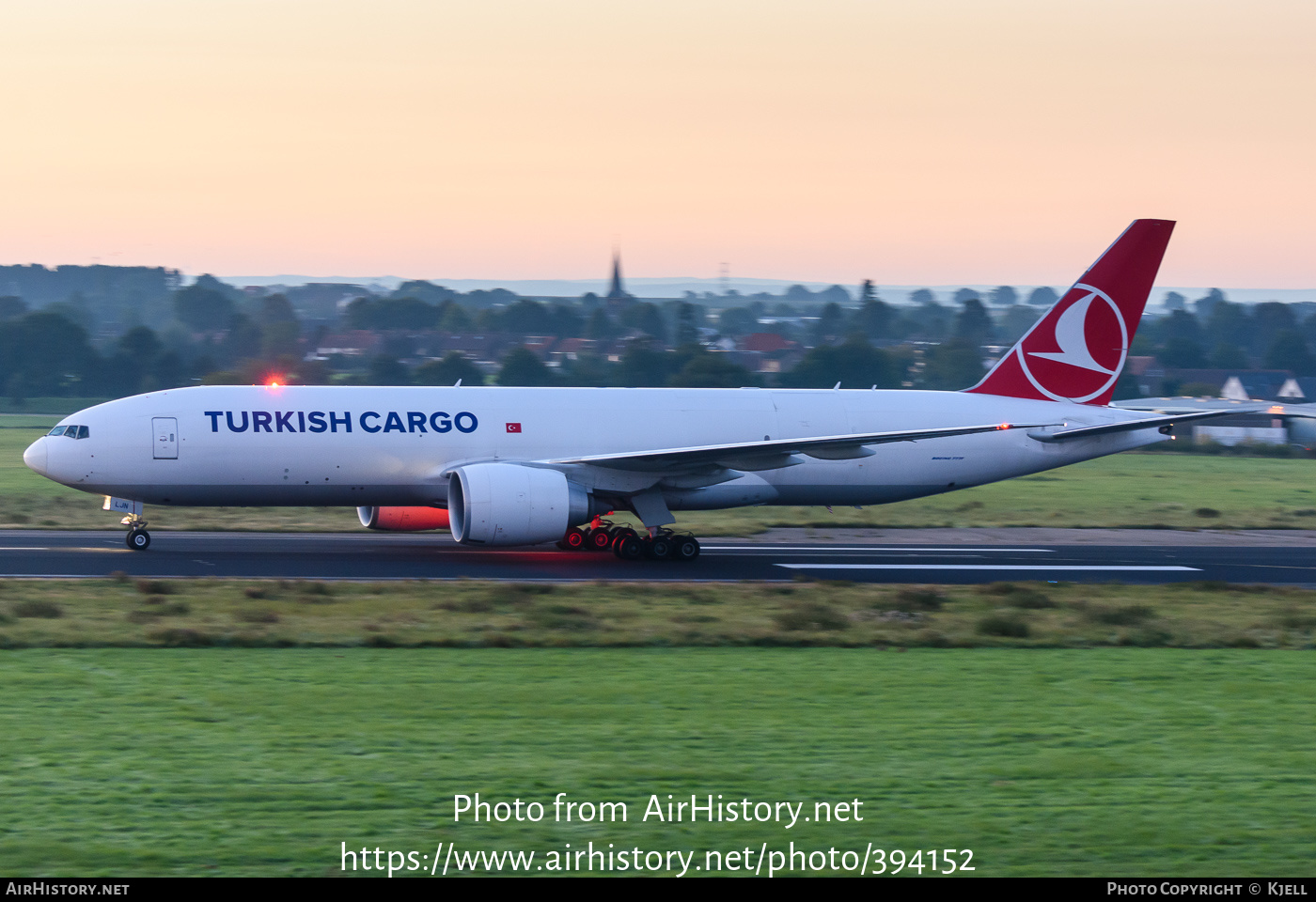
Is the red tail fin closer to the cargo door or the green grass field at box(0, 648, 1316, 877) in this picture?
the green grass field at box(0, 648, 1316, 877)

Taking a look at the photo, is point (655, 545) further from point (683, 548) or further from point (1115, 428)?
point (1115, 428)

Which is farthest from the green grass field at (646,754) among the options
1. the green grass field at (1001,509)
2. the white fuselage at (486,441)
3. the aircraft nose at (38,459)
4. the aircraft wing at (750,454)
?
the green grass field at (1001,509)

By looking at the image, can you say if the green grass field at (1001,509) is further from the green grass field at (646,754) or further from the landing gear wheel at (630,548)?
the green grass field at (646,754)

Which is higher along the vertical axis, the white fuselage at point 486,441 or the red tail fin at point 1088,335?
the red tail fin at point 1088,335

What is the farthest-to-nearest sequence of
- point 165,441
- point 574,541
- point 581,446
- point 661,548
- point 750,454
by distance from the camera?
point 574,541, point 581,446, point 661,548, point 750,454, point 165,441

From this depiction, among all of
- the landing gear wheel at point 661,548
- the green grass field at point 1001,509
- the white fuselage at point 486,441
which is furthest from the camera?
the green grass field at point 1001,509

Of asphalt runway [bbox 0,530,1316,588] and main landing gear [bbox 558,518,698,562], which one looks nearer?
asphalt runway [bbox 0,530,1316,588]

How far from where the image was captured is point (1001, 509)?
4153cm

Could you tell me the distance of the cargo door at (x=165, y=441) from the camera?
2656cm

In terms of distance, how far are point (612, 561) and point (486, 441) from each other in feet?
11.7

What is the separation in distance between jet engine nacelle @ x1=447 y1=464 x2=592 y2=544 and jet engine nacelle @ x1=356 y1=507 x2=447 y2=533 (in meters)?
3.11

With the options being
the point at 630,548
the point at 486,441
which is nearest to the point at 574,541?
the point at 630,548

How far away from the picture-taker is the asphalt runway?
24.5 metres

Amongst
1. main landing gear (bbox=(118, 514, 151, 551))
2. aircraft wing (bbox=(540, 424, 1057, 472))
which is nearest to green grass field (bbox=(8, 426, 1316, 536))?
main landing gear (bbox=(118, 514, 151, 551))
